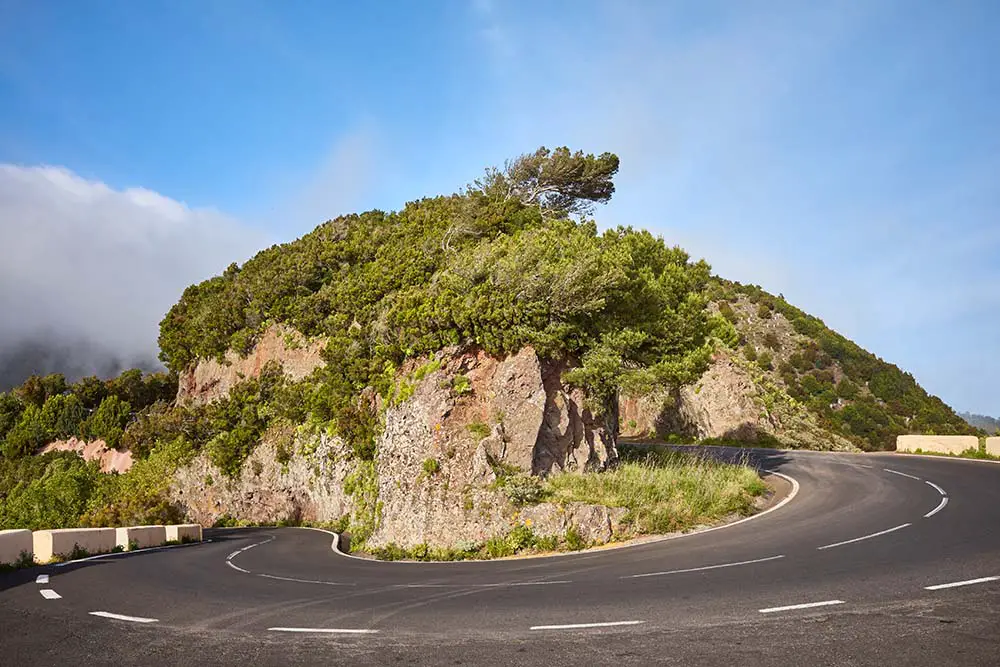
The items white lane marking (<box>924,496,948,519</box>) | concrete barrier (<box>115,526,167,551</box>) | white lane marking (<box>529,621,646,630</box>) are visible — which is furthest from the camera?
concrete barrier (<box>115,526,167,551</box>)

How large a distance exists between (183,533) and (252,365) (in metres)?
14.7

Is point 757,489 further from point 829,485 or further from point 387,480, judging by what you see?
point 387,480

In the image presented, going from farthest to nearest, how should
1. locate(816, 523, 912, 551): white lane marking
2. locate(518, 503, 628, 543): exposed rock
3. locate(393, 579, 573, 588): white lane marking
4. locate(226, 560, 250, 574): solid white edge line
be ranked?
locate(518, 503, 628, 543): exposed rock → locate(226, 560, 250, 574): solid white edge line → locate(816, 523, 912, 551): white lane marking → locate(393, 579, 573, 588): white lane marking

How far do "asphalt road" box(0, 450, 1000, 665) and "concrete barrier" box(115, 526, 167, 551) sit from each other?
6.13 m

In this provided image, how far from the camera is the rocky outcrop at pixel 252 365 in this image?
36250 mm

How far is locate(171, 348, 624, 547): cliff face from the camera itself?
60.3 feet

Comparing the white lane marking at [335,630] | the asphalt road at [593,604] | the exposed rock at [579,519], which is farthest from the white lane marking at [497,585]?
the exposed rock at [579,519]

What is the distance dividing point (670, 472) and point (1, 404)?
5486cm

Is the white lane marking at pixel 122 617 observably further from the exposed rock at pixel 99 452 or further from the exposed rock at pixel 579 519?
the exposed rock at pixel 99 452

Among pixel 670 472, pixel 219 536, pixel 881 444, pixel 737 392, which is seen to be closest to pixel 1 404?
pixel 219 536

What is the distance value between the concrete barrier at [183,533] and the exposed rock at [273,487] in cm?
588

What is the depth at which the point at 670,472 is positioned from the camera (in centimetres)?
2005

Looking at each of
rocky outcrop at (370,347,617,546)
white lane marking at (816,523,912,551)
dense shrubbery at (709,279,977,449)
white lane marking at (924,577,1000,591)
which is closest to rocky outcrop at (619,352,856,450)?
dense shrubbery at (709,279,977,449)

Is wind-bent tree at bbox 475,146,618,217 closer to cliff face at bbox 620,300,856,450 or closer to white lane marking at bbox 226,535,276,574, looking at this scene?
cliff face at bbox 620,300,856,450
